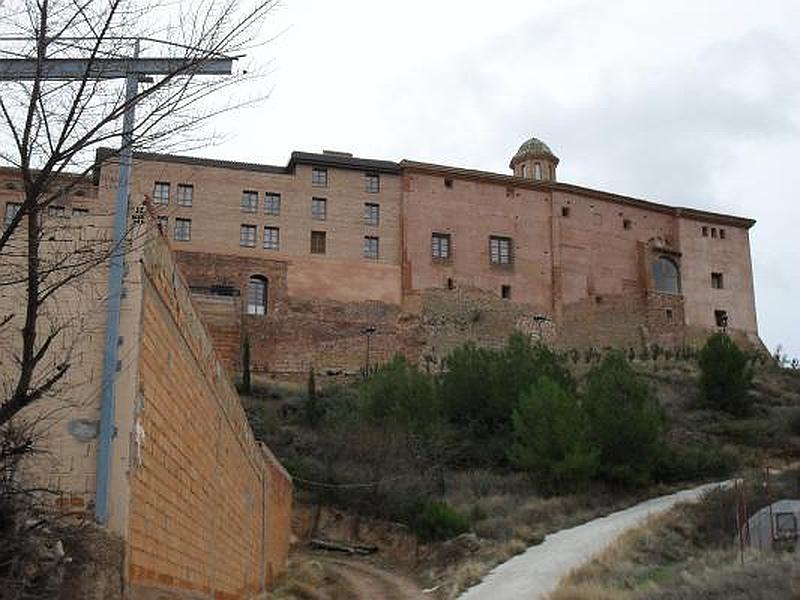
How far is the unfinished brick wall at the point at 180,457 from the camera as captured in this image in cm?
670

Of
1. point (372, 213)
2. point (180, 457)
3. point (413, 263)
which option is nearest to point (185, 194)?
point (372, 213)

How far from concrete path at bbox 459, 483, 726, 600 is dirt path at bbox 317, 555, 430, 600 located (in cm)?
200

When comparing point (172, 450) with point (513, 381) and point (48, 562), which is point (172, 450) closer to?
point (48, 562)

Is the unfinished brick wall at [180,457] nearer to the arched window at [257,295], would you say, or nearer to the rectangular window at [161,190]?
the rectangular window at [161,190]

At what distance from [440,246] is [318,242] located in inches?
263

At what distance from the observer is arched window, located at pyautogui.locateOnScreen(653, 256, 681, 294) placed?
56.4m

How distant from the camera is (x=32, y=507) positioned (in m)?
5.61

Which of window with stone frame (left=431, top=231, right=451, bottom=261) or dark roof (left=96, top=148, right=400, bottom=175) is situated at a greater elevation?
dark roof (left=96, top=148, right=400, bottom=175)

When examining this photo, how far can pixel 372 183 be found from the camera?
166 feet

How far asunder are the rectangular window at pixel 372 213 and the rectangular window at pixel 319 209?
214cm

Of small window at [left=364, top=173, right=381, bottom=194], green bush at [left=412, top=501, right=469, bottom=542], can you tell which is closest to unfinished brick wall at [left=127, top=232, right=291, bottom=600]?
green bush at [left=412, top=501, right=469, bottom=542]

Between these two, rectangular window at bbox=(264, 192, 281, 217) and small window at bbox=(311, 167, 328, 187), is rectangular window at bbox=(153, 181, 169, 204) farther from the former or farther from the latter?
small window at bbox=(311, 167, 328, 187)

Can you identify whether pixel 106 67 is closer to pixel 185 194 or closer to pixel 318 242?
pixel 185 194

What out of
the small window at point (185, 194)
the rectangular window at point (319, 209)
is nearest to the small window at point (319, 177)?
the rectangular window at point (319, 209)
